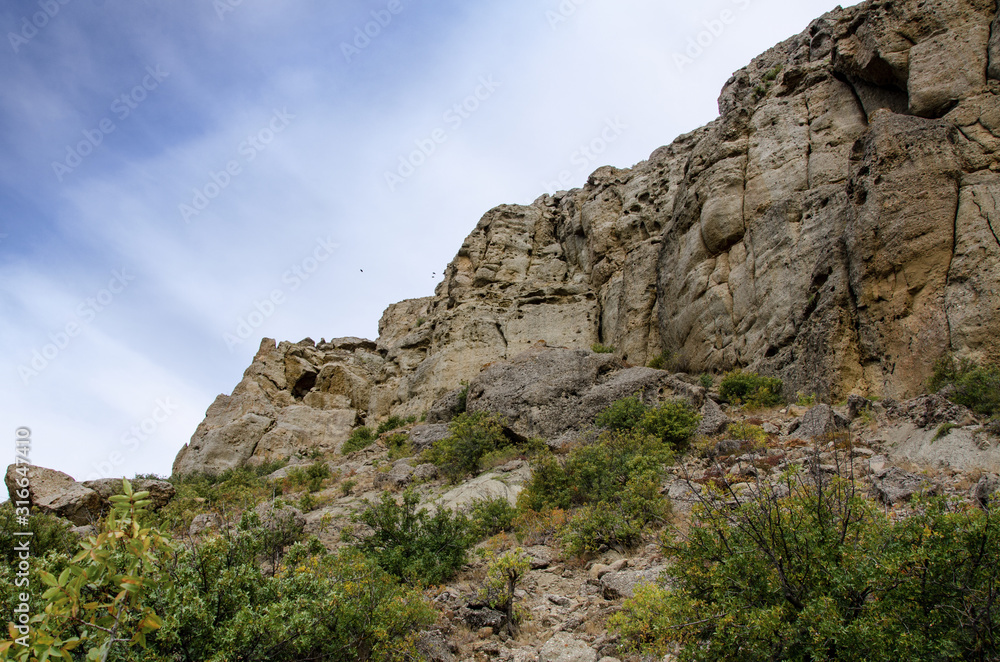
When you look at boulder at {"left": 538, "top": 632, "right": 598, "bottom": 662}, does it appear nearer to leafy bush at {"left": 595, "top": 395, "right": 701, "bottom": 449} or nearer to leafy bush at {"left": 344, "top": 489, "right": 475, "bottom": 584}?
leafy bush at {"left": 344, "top": 489, "right": 475, "bottom": 584}

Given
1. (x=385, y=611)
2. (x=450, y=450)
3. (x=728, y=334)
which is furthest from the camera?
(x=728, y=334)

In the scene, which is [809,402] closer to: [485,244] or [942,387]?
[942,387]

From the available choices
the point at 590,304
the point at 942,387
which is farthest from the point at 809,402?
the point at 590,304

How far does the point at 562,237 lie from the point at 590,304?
6951 millimetres

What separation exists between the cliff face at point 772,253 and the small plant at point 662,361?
0.67 m

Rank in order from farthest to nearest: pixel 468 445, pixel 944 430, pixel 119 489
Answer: pixel 468 445 → pixel 119 489 → pixel 944 430

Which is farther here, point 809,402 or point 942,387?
point 809,402

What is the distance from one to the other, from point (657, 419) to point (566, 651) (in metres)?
8.61

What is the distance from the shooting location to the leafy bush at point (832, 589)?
3293mm

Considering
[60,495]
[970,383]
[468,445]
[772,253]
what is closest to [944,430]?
[970,383]

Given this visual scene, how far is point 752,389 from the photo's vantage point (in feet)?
52.3

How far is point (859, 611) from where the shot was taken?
3.74 metres

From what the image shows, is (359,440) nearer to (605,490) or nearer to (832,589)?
(605,490)

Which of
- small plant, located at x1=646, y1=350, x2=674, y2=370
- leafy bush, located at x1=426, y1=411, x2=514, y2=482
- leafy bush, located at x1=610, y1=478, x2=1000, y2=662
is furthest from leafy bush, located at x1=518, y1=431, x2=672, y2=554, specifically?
small plant, located at x1=646, y1=350, x2=674, y2=370
